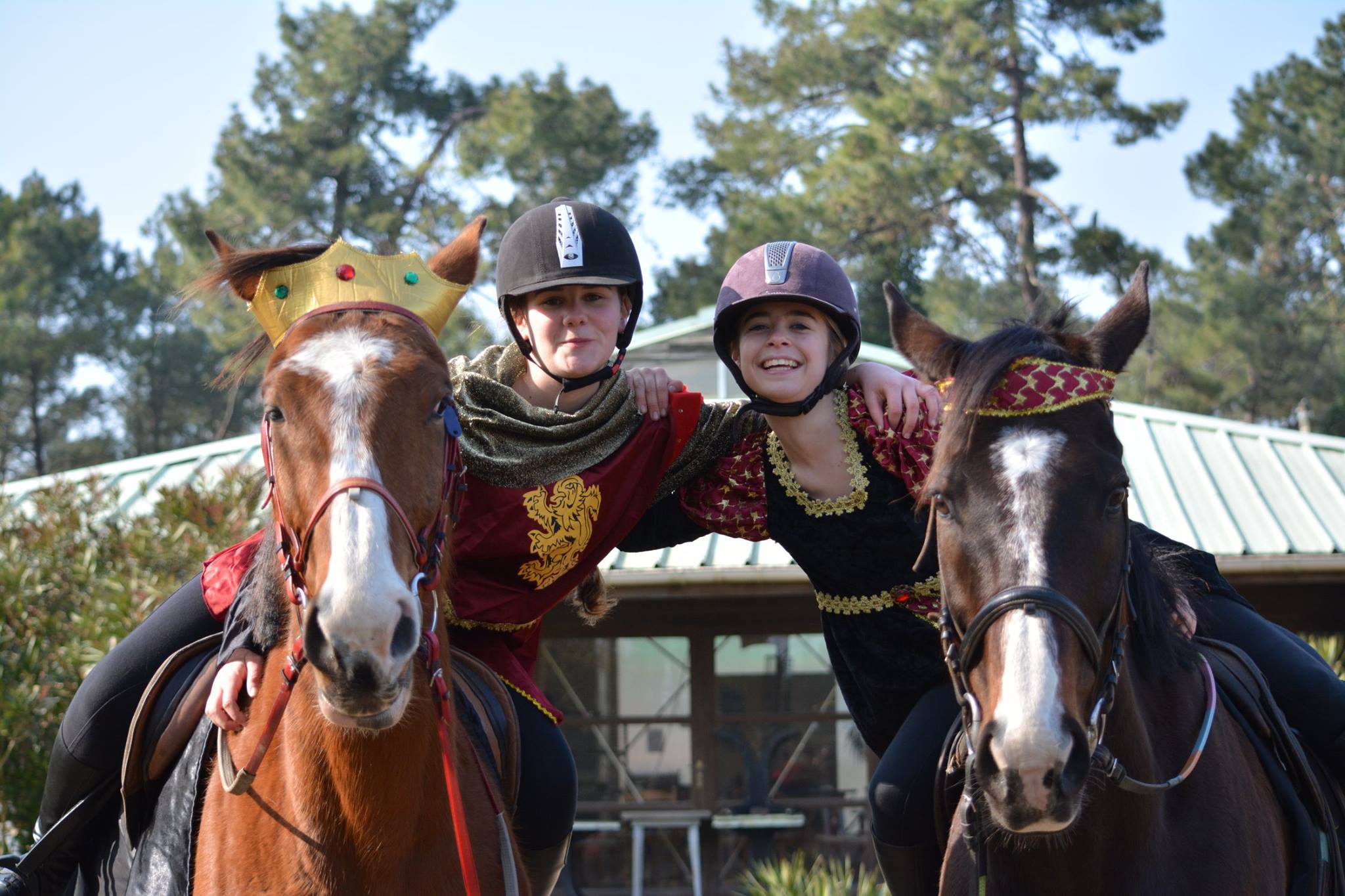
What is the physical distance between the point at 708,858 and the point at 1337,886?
9883 mm

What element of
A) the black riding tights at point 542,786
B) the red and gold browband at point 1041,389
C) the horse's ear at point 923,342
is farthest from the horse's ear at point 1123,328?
the black riding tights at point 542,786

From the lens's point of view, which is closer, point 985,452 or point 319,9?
point 985,452

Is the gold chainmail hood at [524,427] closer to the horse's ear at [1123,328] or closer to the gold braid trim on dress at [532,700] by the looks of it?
the gold braid trim on dress at [532,700]

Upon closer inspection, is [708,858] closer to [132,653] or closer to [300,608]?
[132,653]

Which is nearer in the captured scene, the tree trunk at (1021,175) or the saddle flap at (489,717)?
the saddle flap at (489,717)

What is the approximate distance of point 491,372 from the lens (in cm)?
408

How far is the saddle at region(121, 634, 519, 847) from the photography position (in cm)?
329

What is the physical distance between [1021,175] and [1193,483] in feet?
48.0

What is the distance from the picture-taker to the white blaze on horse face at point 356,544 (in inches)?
93.4

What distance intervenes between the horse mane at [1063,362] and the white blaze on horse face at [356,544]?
50.1 inches

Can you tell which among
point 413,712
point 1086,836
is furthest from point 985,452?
point 413,712

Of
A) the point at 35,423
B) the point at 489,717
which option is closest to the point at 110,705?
the point at 489,717

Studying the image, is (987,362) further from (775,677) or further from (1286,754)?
(775,677)

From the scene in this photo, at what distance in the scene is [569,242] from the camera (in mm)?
3885
